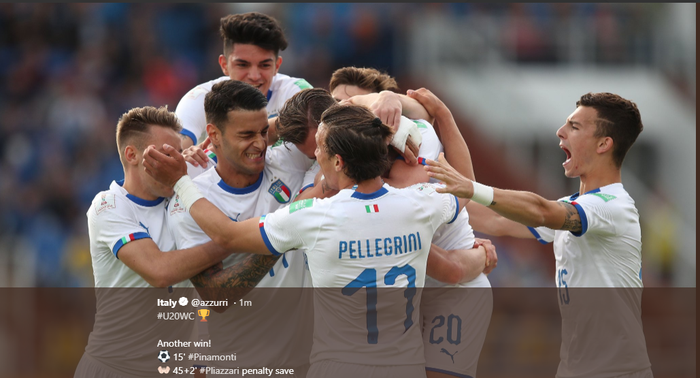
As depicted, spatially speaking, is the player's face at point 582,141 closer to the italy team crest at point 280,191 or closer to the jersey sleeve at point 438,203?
the jersey sleeve at point 438,203

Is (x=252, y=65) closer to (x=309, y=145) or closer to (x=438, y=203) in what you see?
(x=309, y=145)

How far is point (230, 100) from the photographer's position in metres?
4.42

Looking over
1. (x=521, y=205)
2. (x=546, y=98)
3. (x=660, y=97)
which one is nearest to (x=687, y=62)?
(x=660, y=97)

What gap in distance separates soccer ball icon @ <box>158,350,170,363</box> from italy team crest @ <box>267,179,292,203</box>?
4.35ft

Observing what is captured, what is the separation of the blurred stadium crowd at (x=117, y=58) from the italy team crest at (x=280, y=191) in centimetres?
776

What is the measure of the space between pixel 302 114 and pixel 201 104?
5.92ft

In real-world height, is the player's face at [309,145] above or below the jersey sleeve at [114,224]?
above

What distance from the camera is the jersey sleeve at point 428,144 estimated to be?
444cm

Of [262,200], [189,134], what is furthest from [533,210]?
[189,134]

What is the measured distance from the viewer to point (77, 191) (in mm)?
12000

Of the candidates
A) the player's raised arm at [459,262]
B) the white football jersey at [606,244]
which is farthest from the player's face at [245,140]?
the white football jersey at [606,244]

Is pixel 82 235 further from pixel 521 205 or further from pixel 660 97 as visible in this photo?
pixel 660 97

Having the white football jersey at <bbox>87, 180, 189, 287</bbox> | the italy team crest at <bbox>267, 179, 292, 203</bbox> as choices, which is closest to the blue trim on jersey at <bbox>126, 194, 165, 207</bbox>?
the white football jersey at <bbox>87, 180, 189, 287</bbox>

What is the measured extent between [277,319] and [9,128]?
10627 mm
